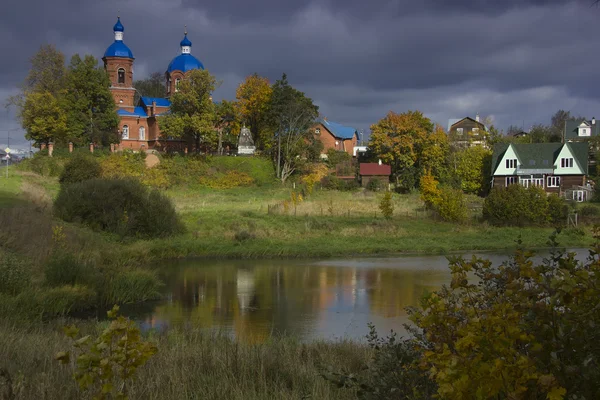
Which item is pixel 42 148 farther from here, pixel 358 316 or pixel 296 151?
pixel 358 316

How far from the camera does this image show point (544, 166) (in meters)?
55.3

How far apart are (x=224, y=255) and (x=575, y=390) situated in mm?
26053

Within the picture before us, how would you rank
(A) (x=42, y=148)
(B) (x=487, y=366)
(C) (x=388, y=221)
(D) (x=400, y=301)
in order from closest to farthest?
(B) (x=487, y=366)
(D) (x=400, y=301)
(C) (x=388, y=221)
(A) (x=42, y=148)

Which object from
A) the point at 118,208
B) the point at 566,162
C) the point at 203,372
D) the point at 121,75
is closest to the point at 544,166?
the point at 566,162

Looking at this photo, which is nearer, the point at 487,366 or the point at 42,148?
the point at 487,366

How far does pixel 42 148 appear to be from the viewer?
5331cm

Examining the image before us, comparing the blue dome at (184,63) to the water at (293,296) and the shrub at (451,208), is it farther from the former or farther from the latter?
the water at (293,296)

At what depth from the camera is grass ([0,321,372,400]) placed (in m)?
5.66

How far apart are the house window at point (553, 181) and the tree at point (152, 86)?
5342cm

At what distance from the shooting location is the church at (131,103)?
61472mm

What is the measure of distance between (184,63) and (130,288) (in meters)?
50.2

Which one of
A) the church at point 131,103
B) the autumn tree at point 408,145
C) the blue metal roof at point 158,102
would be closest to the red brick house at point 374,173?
the autumn tree at point 408,145

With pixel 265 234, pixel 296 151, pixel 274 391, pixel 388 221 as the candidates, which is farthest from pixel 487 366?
pixel 296 151

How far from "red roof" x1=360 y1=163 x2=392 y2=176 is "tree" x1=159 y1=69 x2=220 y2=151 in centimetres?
1352
